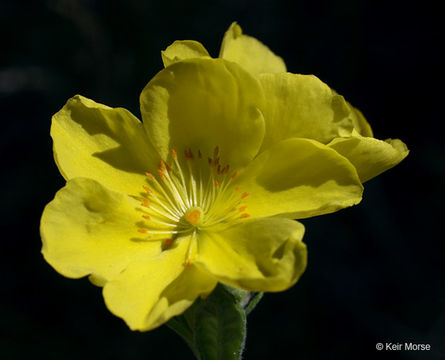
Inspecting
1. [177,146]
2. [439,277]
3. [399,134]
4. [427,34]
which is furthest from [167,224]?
[427,34]

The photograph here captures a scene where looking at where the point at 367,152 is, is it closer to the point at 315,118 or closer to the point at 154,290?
the point at 315,118

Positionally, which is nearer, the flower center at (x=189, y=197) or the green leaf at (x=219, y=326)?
the green leaf at (x=219, y=326)

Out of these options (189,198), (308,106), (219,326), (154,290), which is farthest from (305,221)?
(154,290)

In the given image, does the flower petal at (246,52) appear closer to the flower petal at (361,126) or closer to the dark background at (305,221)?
the flower petal at (361,126)

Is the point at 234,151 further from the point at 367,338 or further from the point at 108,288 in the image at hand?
the point at 367,338

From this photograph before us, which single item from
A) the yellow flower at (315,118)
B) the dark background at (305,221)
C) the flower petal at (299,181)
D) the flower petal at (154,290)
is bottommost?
the dark background at (305,221)

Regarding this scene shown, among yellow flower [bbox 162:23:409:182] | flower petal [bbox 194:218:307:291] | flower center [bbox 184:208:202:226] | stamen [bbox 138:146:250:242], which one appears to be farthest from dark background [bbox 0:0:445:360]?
flower petal [bbox 194:218:307:291]

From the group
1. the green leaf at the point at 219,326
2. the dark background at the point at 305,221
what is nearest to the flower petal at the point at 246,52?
the green leaf at the point at 219,326
